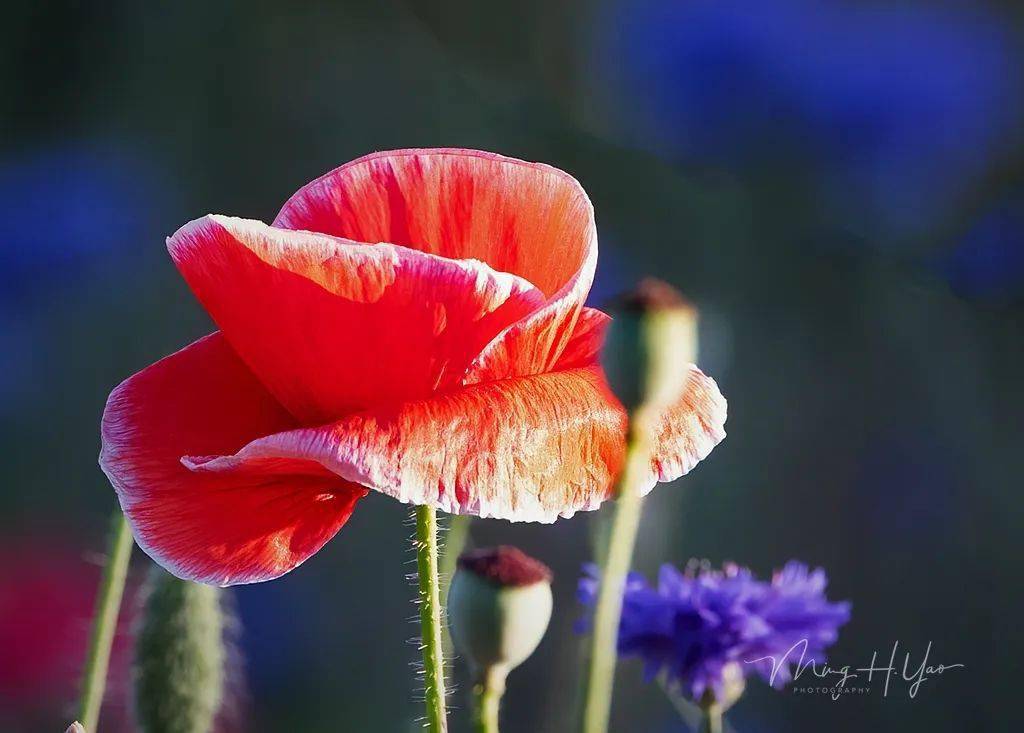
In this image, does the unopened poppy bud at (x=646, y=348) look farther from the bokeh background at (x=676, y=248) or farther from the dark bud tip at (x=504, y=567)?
the bokeh background at (x=676, y=248)

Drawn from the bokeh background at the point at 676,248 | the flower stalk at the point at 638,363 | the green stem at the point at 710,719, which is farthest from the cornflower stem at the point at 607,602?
the bokeh background at the point at 676,248

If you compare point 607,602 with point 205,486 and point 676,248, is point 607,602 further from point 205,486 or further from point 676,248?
point 676,248

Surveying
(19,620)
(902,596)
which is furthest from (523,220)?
(902,596)

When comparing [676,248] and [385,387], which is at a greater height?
[385,387]

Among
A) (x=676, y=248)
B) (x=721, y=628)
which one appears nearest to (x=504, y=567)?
(x=721, y=628)

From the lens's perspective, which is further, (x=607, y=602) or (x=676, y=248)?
(x=676, y=248)

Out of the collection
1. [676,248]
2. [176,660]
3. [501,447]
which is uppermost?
[501,447]

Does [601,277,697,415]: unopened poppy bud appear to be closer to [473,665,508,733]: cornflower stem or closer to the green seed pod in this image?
[473,665,508,733]: cornflower stem
